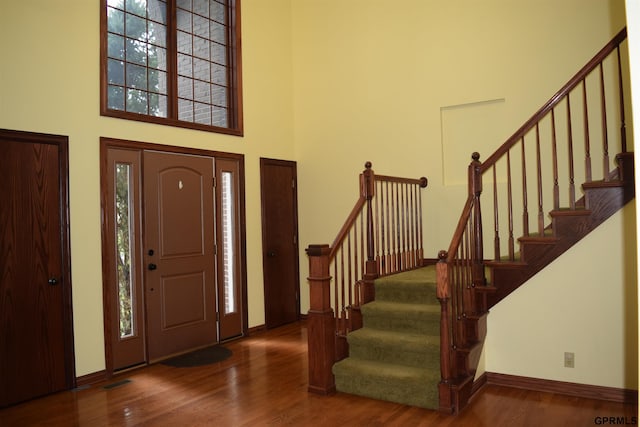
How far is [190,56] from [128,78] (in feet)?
2.93

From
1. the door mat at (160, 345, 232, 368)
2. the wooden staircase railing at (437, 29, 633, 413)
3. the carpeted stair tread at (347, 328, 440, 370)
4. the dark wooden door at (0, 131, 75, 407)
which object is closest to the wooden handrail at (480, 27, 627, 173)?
the wooden staircase railing at (437, 29, 633, 413)

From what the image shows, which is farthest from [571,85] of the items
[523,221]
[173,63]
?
Answer: [173,63]

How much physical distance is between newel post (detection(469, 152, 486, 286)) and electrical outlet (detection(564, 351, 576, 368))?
2.58 feet

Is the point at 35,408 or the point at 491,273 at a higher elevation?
the point at 491,273

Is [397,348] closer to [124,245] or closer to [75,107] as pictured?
[124,245]

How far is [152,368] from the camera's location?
4715 millimetres

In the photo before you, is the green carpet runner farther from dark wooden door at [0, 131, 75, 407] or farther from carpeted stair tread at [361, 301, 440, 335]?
dark wooden door at [0, 131, 75, 407]

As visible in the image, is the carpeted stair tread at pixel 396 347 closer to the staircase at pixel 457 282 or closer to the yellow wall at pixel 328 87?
the staircase at pixel 457 282

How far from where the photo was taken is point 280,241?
21.0 feet

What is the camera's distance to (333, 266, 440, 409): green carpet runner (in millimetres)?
3654

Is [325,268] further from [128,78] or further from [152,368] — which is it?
[128,78]

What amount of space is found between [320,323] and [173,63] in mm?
3147

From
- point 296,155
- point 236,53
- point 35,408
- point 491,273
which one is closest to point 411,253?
point 491,273

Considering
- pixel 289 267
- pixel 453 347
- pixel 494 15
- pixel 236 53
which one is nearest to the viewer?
pixel 453 347
